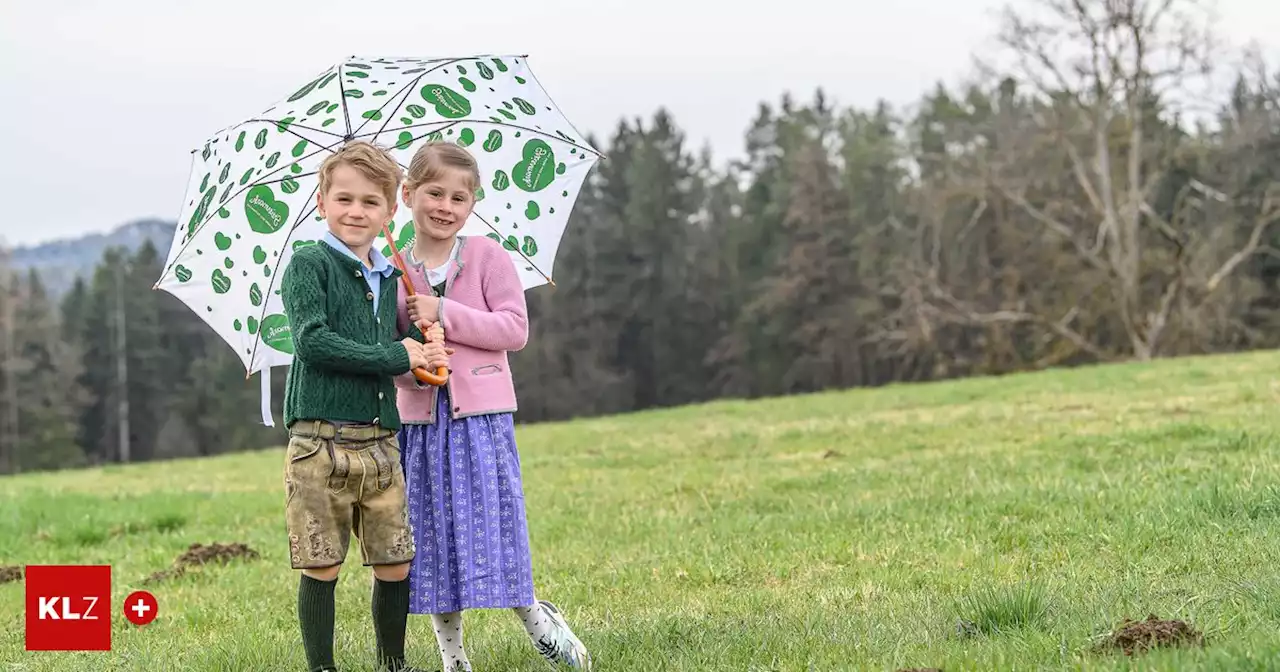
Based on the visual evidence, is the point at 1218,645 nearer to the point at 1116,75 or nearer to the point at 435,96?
the point at 435,96

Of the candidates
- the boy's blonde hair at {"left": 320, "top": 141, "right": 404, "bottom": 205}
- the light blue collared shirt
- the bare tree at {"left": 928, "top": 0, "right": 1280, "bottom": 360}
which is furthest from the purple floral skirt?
the bare tree at {"left": 928, "top": 0, "right": 1280, "bottom": 360}

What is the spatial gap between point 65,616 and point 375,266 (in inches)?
103

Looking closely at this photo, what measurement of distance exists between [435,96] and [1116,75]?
29.2 meters

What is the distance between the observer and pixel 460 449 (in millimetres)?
4234

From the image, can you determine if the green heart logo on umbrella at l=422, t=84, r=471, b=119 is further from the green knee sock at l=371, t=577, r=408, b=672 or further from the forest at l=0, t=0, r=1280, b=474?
the forest at l=0, t=0, r=1280, b=474

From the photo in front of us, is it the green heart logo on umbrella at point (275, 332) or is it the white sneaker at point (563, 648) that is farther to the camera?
the green heart logo on umbrella at point (275, 332)

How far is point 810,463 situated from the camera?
11852mm

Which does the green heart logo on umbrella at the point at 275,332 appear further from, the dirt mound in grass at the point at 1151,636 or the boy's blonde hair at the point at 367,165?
the dirt mound in grass at the point at 1151,636

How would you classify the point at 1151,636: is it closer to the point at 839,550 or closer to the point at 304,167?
the point at 839,550

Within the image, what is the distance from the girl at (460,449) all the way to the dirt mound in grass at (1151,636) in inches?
71.6

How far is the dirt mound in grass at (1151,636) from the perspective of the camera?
11.6ft

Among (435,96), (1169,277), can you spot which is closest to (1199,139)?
(1169,277)

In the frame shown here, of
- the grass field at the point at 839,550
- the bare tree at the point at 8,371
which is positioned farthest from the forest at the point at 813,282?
the grass field at the point at 839,550

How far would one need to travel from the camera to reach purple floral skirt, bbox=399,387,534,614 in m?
4.19
